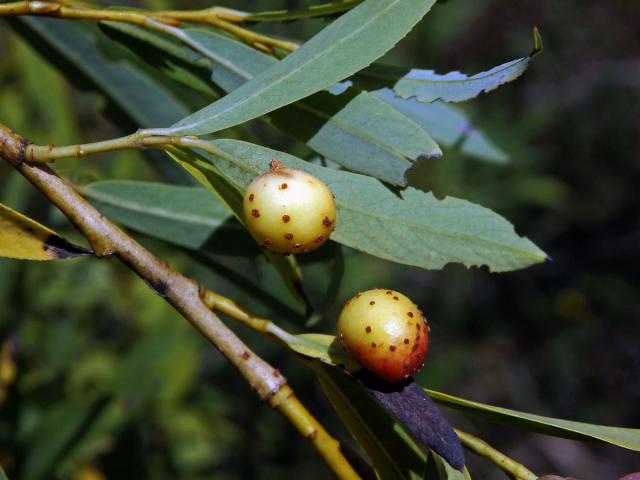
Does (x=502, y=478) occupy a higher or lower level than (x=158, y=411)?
lower

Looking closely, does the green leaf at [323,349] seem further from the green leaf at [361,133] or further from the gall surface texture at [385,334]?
the green leaf at [361,133]

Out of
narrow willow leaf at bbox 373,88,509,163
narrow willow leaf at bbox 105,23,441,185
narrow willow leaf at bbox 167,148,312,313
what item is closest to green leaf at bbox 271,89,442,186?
narrow willow leaf at bbox 105,23,441,185

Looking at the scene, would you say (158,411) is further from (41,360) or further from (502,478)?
(502,478)

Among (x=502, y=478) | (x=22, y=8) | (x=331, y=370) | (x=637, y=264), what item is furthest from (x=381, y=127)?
(x=637, y=264)

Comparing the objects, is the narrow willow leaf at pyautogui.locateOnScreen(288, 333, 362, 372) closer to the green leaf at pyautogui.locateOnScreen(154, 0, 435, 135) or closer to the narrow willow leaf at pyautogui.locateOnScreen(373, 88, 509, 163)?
the green leaf at pyautogui.locateOnScreen(154, 0, 435, 135)

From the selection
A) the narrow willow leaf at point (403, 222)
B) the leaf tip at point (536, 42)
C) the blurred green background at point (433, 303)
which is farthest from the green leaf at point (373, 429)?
the leaf tip at point (536, 42)

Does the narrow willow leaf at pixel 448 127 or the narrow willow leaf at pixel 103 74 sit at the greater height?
the narrow willow leaf at pixel 103 74
